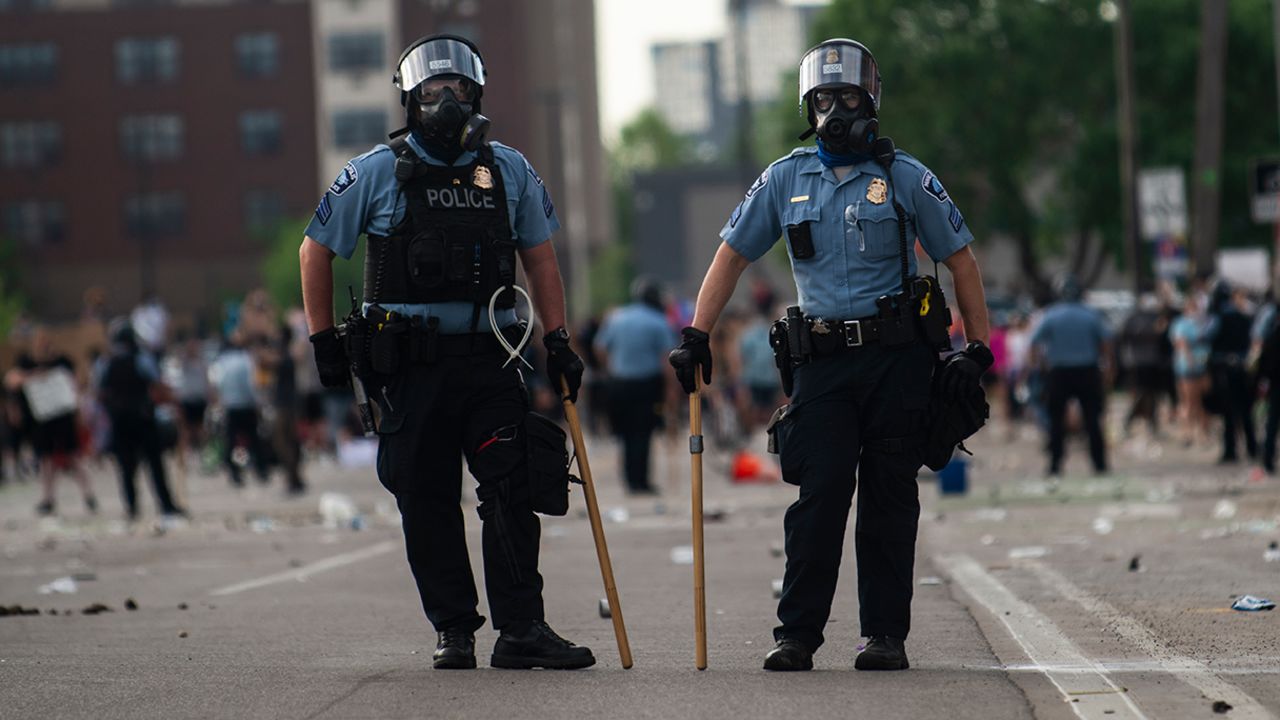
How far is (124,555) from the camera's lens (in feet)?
49.0

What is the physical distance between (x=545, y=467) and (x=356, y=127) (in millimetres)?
75476

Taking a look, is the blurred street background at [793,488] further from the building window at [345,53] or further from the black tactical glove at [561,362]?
the building window at [345,53]

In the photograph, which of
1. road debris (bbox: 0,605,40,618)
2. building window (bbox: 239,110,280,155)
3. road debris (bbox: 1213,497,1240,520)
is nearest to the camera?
road debris (bbox: 0,605,40,618)

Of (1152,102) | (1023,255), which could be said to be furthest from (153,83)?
(1152,102)

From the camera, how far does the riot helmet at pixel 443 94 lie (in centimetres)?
734

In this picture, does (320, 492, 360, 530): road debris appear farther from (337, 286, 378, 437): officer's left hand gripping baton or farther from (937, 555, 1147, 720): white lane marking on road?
(337, 286, 378, 437): officer's left hand gripping baton

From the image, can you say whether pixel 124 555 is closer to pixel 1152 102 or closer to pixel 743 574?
pixel 743 574

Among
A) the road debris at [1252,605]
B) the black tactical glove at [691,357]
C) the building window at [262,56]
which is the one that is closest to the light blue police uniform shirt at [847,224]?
the black tactical glove at [691,357]

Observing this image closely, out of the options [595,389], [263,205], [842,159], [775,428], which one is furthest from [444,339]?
[263,205]

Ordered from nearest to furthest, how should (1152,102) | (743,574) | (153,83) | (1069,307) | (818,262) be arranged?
1. (818,262)
2. (743,574)
3. (1069,307)
4. (1152,102)
5. (153,83)

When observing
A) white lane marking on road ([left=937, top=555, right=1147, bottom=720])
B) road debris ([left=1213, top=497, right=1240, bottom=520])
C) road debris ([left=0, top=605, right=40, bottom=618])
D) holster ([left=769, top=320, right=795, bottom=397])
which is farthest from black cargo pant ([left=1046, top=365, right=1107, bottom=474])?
holster ([left=769, top=320, right=795, bottom=397])

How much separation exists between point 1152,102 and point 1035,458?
93.2ft

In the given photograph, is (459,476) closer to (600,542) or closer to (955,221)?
(600,542)

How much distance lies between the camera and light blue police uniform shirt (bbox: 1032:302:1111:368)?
19578mm
